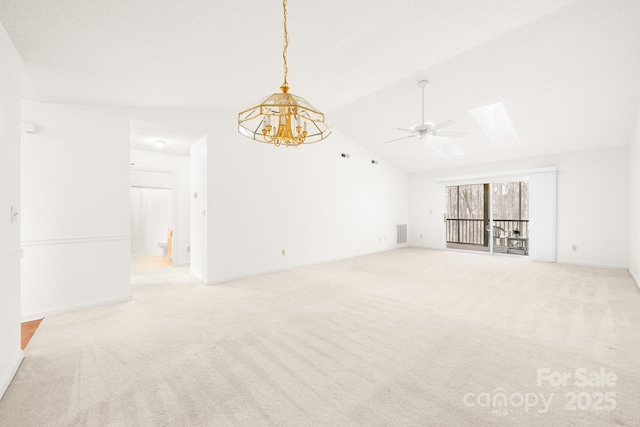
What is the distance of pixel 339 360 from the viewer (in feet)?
7.15

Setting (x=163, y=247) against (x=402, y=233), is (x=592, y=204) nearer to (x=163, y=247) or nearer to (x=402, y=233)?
(x=402, y=233)

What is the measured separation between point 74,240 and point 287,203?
10.9 feet

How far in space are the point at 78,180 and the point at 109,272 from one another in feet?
4.07

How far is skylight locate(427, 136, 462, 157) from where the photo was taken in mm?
6746

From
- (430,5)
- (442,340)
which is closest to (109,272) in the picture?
(442,340)

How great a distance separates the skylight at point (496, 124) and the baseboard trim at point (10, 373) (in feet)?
21.8

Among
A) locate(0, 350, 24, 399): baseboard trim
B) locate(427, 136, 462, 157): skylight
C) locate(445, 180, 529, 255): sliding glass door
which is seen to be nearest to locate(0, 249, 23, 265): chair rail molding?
locate(0, 350, 24, 399): baseboard trim

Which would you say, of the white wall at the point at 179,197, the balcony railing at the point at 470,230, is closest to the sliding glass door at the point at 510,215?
the balcony railing at the point at 470,230

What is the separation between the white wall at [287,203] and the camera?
4660mm

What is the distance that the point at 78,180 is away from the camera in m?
3.43

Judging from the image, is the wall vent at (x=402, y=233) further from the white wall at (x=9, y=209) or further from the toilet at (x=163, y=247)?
the white wall at (x=9, y=209)

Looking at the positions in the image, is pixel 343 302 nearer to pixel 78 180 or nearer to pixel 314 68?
pixel 314 68

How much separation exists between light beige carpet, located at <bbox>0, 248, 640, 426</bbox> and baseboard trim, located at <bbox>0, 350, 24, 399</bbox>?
0.12 ft

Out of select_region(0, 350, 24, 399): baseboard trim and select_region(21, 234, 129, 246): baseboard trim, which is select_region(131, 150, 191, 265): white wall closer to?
select_region(21, 234, 129, 246): baseboard trim
